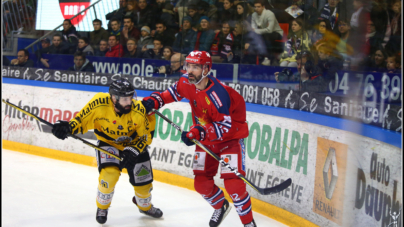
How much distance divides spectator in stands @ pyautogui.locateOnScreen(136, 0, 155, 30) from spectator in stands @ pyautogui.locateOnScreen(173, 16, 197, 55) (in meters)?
0.57

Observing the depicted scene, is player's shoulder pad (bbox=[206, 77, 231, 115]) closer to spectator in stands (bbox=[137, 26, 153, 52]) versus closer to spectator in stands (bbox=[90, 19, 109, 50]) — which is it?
spectator in stands (bbox=[137, 26, 153, 52])

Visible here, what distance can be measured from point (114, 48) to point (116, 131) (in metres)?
2.90

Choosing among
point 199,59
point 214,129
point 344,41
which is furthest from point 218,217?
point 344,41

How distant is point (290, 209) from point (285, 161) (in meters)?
0.42

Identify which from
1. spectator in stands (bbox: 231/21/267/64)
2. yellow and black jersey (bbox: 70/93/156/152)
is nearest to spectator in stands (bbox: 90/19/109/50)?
spectator in stands (bbox: 231/21/267/64)

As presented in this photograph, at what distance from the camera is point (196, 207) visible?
13.8 feet

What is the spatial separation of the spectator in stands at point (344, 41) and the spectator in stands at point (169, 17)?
103 inches

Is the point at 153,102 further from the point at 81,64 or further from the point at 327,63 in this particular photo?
the point at 81,64

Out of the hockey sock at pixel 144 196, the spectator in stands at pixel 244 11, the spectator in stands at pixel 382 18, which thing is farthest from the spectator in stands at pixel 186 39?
the spectator in stands at pixel 382 18

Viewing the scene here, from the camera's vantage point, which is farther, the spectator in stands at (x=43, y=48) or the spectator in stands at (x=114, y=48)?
the spectator in stands at (x=43, y=48)

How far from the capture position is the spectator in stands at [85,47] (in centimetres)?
624

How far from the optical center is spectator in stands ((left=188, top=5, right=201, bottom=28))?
5.30 meters

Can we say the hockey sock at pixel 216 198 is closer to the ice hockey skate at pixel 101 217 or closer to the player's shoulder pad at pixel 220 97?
the player's shoulder pad at pixel 220 97

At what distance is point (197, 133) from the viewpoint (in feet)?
10.2
